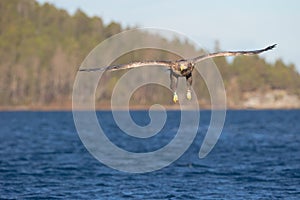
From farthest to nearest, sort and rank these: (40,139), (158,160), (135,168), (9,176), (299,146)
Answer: (40,139), (299,146), (158,160), (135,168), (9,176)

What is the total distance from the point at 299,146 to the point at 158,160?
20126 millimetres

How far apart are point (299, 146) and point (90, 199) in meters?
37.5

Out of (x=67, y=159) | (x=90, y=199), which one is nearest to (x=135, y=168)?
(x=67, y=159)

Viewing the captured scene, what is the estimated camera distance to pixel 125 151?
199ft

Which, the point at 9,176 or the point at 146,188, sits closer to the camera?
the point at 146,188

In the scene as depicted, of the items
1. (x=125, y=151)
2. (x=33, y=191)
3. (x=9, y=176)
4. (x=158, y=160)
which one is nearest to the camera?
(x=33, y=191)

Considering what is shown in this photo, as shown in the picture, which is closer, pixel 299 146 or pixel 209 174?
pixel 209 174

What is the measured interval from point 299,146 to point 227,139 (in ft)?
43.0

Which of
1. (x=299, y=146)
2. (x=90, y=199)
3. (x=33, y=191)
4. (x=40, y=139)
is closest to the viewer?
(x=90, y=199)

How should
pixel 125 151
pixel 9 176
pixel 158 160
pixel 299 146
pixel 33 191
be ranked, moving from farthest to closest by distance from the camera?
pixel 299 146 < pixel 125 151 < pixel 158 160 < pixel 9 176 < pixel 33 191

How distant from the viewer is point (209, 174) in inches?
1718

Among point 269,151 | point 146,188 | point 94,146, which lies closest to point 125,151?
point 94,146

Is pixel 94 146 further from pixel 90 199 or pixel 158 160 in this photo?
pixel 90 199

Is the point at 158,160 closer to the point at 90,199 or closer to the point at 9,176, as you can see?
the point at 9,176
